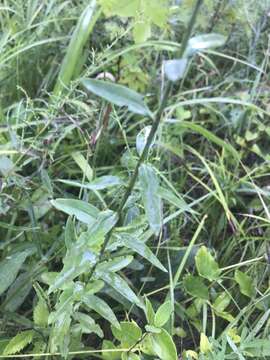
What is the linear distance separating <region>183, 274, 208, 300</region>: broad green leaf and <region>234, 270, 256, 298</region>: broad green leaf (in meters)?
0.07

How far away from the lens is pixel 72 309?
0.82 m

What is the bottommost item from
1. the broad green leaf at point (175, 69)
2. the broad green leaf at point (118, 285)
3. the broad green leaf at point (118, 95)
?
the broad green leaf at point (118, 285)

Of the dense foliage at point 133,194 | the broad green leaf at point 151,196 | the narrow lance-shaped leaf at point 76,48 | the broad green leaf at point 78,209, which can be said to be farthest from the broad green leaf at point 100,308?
the narrow lance-shaped leaf at point 76,48

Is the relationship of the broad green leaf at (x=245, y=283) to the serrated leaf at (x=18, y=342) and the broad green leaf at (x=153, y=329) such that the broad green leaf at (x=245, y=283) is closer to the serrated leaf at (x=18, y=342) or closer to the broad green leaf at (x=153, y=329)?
the broad green leaf at (x=153, y=329)

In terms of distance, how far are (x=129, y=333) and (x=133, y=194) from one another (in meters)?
0.23

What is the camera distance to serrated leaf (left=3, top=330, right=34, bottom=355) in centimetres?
89

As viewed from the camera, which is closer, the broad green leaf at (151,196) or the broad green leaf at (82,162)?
the broad green leaf at (151,196)

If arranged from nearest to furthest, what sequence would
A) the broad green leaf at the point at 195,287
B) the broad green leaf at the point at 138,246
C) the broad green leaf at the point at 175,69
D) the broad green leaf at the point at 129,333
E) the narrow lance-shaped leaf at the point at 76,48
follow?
the broad green leaf at the point at 175,69 < the broad green leaf at the point at 138,246 < the broad green leaf at the point at 129,333 < the broad green leaf at the point at 195,287 < the narrow lance-shaped leaf at the point at 76,48

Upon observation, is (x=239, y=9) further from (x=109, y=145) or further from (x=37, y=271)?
(x=37, y=271)

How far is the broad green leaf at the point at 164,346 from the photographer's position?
0.83 meters

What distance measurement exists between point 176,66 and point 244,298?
738 millimetres

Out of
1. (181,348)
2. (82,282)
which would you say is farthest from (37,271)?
(181,348)

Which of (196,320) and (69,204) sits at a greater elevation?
(69,204)

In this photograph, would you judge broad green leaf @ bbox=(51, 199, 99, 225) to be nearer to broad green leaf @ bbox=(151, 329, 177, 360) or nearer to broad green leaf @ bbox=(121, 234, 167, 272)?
broad green leaf @ bbox=(121, 234, 167, 272)
